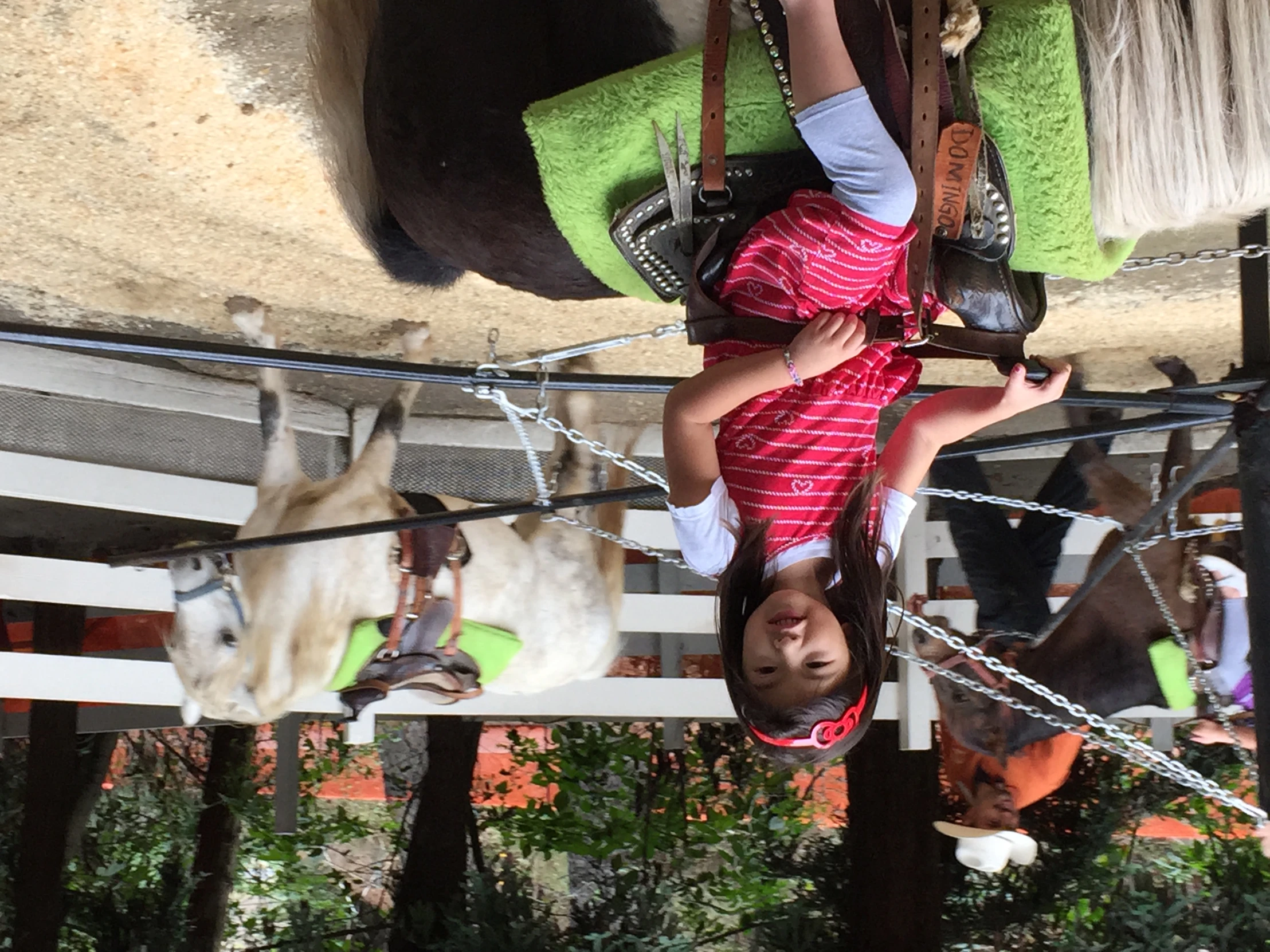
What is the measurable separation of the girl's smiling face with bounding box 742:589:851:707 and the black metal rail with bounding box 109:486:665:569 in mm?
343

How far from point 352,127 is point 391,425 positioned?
828 millimetres

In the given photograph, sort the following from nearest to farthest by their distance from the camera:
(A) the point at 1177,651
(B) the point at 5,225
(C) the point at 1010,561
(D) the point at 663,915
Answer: (B) the point at 5,225 < (A) the point at 1177,651 < (C) the point at 1010,561 < (D) the point at 663,915

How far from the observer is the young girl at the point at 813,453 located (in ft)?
2.62

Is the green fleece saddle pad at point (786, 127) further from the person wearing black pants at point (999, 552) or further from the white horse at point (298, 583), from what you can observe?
the person wearing black pants at point (999, 552)

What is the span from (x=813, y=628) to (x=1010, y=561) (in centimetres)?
129

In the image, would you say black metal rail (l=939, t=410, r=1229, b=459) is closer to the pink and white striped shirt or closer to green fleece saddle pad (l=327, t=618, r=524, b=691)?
the pink and white striped shirt

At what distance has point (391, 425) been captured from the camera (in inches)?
75.4

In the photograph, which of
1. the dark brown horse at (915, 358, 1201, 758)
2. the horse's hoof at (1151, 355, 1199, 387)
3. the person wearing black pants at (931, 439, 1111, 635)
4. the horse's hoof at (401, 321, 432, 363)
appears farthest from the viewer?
the person wearing black pants at (931, 439, 1111, 635)

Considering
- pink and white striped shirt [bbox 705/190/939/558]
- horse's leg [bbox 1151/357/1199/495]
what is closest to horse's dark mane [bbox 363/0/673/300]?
pink and white striped shirt [bbox 705/190/939/558]

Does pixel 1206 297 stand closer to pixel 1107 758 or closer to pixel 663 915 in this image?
pixel 1107 758

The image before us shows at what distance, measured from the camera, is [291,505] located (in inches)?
71.3

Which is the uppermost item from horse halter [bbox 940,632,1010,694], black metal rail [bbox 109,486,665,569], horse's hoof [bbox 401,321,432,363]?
horse's hoof [bbox 401,321,432,363]

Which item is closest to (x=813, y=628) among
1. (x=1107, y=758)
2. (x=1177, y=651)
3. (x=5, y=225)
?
(x=1177, y=651)

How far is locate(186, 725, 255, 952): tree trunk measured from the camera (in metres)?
2.93
